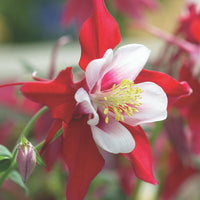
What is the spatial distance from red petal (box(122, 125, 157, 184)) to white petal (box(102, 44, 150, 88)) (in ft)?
0.15

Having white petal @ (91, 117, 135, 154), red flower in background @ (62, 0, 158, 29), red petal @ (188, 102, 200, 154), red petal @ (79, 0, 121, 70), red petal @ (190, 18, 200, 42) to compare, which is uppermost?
red petal @ (79, 0, 121, 70)

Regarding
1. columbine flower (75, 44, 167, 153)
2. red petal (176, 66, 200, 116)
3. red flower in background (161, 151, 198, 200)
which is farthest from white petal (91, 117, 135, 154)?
red flower in background (161, 151, 198, 200)

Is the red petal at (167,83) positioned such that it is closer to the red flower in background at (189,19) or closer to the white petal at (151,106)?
the white petal at (151,106)

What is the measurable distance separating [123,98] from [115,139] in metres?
0.04

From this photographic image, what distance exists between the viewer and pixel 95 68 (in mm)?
342

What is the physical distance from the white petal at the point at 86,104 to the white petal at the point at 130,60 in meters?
0.04

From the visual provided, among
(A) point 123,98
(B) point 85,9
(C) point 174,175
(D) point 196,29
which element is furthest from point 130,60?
(B) point 85,9

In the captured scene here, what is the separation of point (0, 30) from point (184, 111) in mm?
1341

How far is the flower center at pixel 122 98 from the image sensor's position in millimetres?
370

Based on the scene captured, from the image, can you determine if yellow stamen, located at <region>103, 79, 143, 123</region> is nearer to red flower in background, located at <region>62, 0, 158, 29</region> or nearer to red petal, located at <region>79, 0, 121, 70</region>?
red petal, located at <region>79, 0, 121, 70</region>

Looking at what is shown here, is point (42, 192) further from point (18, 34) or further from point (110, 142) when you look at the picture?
point (18, 34)

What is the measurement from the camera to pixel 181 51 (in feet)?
1.74

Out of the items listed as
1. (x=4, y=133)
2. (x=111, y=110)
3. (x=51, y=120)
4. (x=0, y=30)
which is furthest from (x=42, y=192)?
(x=0, y=30)

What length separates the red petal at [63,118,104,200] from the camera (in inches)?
13.9
